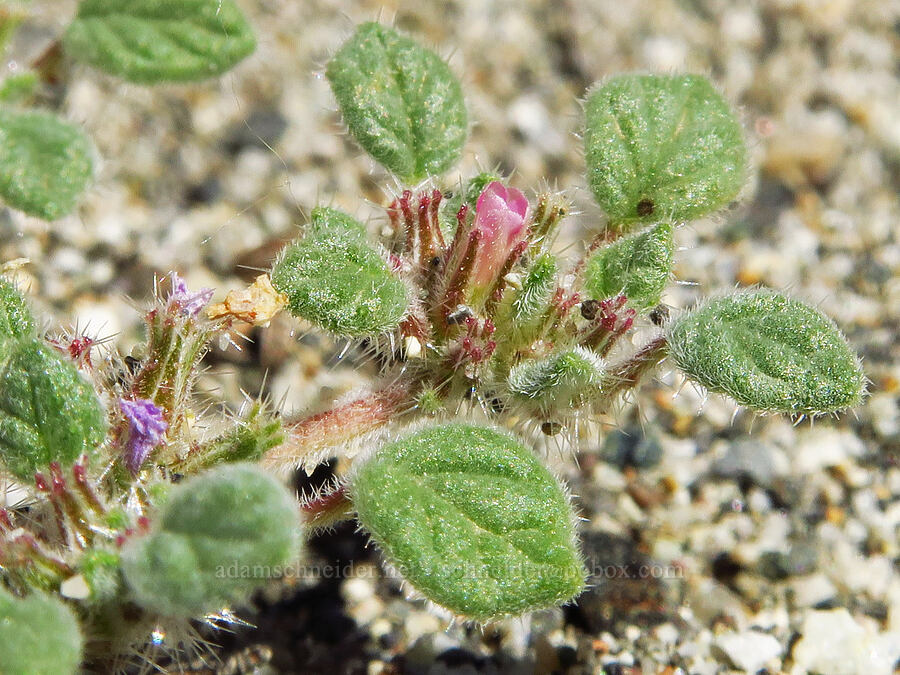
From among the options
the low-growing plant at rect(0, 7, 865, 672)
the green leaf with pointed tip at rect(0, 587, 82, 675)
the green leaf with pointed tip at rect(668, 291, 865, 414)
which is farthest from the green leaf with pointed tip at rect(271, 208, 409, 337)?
the green leaf with pointed tip at rect(0, 587, 82, 675)

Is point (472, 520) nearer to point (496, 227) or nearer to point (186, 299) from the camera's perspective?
point (496, 227)

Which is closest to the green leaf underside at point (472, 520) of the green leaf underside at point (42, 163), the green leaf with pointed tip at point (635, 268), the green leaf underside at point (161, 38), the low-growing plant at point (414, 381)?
the low-growing plant at point (414, 381)

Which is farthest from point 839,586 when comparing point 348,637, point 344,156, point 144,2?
point 144,2

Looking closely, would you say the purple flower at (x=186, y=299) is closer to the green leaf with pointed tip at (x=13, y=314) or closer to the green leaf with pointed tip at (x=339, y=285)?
the green leaf with pointed tip at (x=339, y=285)

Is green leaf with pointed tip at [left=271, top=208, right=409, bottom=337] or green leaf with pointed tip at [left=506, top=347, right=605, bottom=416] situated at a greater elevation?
green leaf with pointed tip at [left=271, top=208, right=409, bottom=337]

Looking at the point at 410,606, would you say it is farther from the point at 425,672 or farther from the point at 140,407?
the point at 140,407

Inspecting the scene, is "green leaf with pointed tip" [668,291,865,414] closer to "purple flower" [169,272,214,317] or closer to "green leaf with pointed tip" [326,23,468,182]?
"green leaf with pointed tip" [326,23,468,182]

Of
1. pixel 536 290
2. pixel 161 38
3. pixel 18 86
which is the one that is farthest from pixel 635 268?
pixel 18 86
